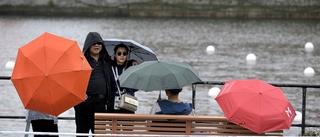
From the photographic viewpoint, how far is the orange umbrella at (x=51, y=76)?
6152 millimetres

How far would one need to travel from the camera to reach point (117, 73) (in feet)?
23.0

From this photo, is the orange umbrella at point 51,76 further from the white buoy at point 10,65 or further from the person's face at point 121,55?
the white buoy at point 10,65

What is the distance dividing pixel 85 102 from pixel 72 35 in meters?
23.8

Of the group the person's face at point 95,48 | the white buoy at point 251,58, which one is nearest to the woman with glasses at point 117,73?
the person's face at point 95,48

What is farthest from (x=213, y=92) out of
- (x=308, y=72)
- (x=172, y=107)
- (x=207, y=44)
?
(x=207, y=44)

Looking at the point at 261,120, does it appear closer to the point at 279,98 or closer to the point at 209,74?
the point at 279,98

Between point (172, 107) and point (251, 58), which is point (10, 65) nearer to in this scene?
point (251, 58)

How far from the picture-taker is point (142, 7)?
41562mm

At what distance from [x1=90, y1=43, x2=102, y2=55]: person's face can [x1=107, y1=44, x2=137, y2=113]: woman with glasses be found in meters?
0.20

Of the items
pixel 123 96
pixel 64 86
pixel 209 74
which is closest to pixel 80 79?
pixel 64 86

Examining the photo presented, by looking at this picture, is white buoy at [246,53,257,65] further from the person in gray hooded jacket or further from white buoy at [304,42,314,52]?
the person in gray hooded jacket

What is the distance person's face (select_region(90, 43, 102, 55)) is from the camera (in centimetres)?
684

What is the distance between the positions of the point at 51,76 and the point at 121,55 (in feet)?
3.39

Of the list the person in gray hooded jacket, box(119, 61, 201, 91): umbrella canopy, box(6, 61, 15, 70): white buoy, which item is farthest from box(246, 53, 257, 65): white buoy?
box(119, 61, 201, 91): umbrella canopy
